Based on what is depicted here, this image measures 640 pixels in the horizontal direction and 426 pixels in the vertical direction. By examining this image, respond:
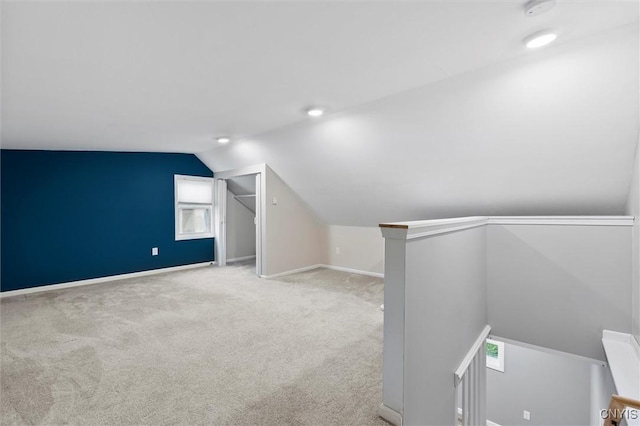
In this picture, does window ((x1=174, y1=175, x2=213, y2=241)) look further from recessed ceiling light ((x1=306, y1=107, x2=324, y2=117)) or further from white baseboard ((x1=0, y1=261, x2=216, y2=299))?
recessed ceiling light ((x1=306, y1=107, x2=324, y2=117))

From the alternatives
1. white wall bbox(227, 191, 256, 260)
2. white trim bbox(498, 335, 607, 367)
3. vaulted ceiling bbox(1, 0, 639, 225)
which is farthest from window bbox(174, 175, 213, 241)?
white trim bbox(498, 335, 607, 367)

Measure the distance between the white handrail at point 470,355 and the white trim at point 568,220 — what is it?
3.66 feet

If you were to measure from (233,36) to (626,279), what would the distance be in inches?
137

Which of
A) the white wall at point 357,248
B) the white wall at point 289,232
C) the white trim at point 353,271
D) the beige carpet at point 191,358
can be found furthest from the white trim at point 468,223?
the white wall at point 289,232

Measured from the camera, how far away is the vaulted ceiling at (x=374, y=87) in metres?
1.51

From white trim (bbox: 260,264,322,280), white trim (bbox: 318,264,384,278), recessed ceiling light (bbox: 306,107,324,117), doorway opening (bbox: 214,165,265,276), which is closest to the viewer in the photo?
recessed ceiling light (bbox: 306,107,324,117)

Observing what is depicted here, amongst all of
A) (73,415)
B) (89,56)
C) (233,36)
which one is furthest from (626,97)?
(73,415)

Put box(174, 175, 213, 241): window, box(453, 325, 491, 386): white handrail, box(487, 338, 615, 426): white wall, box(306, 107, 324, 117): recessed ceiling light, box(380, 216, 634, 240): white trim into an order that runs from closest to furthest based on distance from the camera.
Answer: box(380, 216, 634, 240): white trim
box(453, 325, 491, 386): white handrail
box(306, 107, 324, 117): recessed ceiling light
box(487, 338, 615, 426): white wall
box(174, 175, 213, 241): window

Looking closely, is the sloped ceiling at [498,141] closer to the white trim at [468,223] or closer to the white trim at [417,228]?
the white trim at [468,223]

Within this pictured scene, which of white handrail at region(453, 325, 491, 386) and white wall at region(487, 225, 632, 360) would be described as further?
Result: white wall at region(487, 225, 632, 360)

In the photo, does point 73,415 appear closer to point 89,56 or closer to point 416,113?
point 89,56

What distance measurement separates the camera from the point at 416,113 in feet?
8.82

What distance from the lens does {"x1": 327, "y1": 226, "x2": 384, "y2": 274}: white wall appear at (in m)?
4.90

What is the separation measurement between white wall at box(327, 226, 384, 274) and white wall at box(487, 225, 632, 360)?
2040mm
